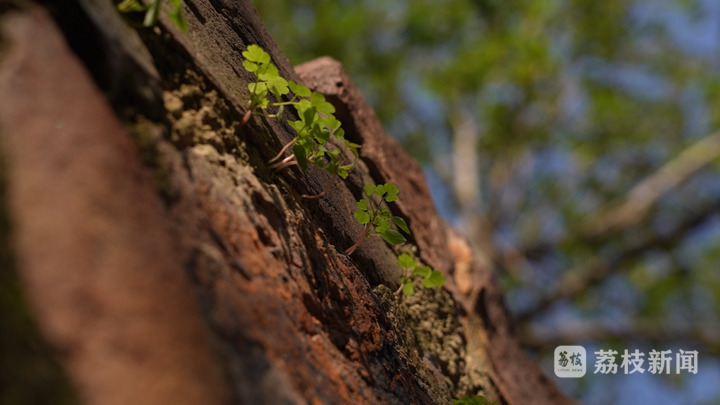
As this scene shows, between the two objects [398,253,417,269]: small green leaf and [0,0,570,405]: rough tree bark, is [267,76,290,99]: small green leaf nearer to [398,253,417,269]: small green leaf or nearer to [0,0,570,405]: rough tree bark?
[0,0,570,405]: rough tree bark

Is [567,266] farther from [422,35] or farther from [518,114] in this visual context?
[422,35]

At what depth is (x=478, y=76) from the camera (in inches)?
371

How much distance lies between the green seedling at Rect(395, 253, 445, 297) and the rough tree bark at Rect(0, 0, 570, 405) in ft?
0.18

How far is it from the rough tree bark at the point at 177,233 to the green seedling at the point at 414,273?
6 centimetres

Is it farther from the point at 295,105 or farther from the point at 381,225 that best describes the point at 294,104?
the point at 381,225

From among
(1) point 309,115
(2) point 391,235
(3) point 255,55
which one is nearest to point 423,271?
(2) point 391,235

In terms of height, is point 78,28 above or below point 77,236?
above

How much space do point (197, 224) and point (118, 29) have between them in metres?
0.47

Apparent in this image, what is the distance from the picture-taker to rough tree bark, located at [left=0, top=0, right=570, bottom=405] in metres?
1.03

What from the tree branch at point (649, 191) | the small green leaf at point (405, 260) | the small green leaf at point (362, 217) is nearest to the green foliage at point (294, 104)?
the small green leaf at point (362, 217)

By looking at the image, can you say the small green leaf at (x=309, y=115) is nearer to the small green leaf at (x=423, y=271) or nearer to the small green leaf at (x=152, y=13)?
the small green leaf at (x=152, y=13)

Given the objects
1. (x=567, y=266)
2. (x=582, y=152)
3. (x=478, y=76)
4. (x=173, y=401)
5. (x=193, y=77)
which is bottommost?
(x=173, y=401)

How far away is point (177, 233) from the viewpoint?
1.28 meters

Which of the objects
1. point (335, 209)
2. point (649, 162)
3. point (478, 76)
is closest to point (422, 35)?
point (478, 76)
